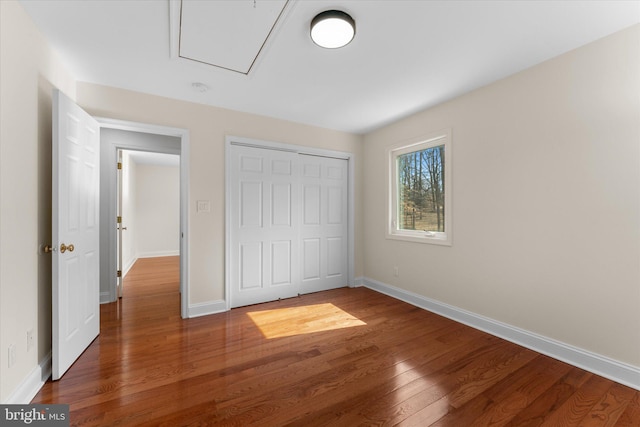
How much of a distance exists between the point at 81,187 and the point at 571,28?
3.99m

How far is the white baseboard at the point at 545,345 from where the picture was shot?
6.30ft

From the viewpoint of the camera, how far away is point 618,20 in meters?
1.84

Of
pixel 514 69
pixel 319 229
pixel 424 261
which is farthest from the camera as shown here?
pixel 319 229

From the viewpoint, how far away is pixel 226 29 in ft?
→ 6.25

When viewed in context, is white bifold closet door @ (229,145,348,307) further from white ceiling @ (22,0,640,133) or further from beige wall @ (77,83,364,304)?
white ceiling @ (22,0,640,133)

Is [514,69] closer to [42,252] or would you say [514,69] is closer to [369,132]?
[369,132]

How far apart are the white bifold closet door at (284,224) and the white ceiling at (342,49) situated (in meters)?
0.95

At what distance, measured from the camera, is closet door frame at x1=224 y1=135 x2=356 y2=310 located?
132 inches

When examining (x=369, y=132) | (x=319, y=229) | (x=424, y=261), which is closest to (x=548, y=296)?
(x=424, y=261)

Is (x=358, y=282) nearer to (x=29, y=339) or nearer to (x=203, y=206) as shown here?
(x=203, y=206)

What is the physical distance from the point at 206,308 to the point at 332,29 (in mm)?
3114

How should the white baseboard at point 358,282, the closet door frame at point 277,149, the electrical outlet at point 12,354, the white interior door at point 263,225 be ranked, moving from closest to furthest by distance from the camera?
the electrical outlet at point 12,354 < the closet door frame at point 277,149 < the white interior door at point 263,225 < the white baseboard at point 358,282

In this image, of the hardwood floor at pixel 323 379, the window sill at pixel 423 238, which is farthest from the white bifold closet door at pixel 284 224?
the window sill at pixel 423 238

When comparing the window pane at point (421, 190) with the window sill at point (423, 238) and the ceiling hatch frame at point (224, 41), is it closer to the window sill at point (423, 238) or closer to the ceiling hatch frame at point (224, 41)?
the window sill at point (423, 238)
